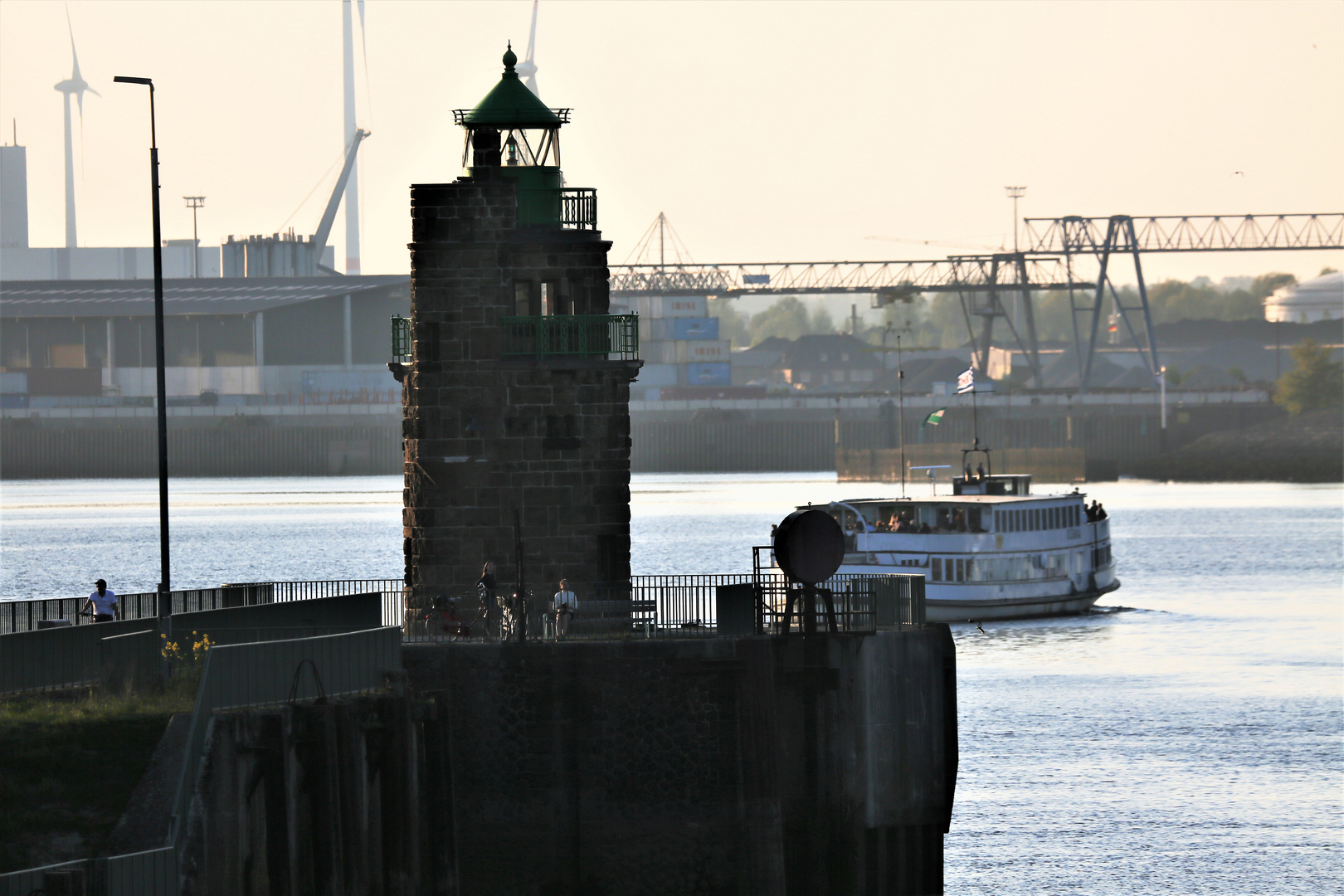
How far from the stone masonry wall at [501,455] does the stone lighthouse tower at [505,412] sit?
0.07 feet

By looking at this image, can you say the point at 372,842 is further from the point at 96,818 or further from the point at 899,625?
the point at 899,625

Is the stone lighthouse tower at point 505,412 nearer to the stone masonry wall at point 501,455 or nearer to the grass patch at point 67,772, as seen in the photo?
the stone masonry wall at point 501,455

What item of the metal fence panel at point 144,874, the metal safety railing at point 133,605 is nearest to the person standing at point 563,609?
the metal safety railing at point 133,605

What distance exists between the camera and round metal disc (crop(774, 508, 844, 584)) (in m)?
31.4

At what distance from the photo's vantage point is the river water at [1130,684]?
135ft

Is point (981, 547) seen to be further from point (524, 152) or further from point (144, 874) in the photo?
point (144, 874)

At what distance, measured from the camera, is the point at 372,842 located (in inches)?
1022

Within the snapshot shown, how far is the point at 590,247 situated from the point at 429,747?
40.3ft

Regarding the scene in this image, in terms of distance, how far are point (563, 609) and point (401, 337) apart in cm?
848

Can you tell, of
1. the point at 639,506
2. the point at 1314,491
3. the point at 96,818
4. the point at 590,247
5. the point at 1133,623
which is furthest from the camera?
the point at 1314,491

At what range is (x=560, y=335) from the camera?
36.0m

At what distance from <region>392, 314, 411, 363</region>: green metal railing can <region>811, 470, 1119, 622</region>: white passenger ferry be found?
36.0m

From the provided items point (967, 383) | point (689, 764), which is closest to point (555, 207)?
point (689, 764)

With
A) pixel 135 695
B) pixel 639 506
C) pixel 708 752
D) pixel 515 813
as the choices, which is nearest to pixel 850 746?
pixel 708 752
